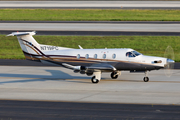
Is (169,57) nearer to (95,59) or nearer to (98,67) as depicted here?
(98,67)

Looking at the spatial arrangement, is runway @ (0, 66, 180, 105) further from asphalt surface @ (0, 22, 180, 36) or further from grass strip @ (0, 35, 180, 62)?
asphalt surface @ (0, 22, 180, 36)

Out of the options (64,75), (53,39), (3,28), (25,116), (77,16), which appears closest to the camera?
(25,116)

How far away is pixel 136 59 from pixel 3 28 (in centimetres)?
3831

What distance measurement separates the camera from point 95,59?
2583 cm

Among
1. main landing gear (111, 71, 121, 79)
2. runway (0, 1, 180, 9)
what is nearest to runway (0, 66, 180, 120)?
main landing gear (111, 71, 121, 79)

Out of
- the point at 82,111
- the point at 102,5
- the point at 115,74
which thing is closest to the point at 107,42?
the point at 115,74

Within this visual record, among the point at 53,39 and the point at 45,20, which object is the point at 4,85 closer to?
the point at 53,39

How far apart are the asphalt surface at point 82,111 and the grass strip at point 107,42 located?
23184 mm

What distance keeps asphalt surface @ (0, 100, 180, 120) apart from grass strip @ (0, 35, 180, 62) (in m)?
23.2

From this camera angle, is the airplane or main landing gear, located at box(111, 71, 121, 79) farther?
main landing gear, located at box(111, 71, 121, 79)

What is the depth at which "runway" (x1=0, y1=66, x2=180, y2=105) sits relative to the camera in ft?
69.2

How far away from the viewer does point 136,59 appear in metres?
25.3

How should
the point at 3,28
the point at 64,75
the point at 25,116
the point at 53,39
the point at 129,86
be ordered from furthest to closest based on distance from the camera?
the point at 3,28 → the point at 53,39 → the point at 64,75 → the point at 129,86 → the point at 25,116

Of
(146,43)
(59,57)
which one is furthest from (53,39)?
(59,57)
